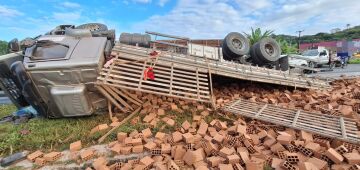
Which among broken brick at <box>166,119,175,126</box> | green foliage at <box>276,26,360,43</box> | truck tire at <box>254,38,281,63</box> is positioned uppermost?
green foliage at <box>276,26,360,43</box>

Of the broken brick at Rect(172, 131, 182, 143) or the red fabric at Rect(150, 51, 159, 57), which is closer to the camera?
the broken brick at Rect(172, 131, 182, 143)

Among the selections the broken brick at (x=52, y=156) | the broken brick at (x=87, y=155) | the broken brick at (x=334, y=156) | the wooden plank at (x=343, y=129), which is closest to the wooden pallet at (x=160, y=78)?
the broken brick at (x=87, y=155)

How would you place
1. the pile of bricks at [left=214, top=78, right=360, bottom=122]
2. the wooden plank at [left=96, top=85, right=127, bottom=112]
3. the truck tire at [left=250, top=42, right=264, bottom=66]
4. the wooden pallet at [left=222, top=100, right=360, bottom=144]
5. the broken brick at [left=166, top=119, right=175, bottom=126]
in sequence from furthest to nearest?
the truck tire at [left=250, top=42, right=264, bottom=66]
the pile of bricks at [left=214, top=78, right=360, bottom=122]
the wooden plank at [left=96, top=85, right=127, bottom=112]
the broken brick at [left=166, top=119, right=175, bottom=126]
the wooden pallet at [left=222, top=100, right=360, bottom=144]

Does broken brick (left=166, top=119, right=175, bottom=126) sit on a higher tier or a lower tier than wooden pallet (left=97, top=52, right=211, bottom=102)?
lower

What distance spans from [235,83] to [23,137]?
5026mm

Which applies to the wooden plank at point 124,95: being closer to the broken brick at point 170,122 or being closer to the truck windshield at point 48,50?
the broken brick at point 170,122

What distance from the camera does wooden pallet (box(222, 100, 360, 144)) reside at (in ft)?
14.3

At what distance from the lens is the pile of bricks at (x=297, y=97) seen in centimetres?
551

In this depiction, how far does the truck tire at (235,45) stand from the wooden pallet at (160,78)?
2.63m

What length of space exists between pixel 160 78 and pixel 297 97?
3.16 metres

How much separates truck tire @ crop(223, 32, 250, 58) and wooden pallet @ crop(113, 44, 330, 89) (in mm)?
1399

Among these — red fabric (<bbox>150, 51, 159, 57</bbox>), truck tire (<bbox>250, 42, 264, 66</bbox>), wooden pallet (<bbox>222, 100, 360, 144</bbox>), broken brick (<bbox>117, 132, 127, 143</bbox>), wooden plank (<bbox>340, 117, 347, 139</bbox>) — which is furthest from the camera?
truck tire (<bbox>250, 42, 264, 66</bbox>)

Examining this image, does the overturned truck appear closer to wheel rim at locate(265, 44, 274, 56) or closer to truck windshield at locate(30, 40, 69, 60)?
truck windshield at locate(30, 40, 69, 60)

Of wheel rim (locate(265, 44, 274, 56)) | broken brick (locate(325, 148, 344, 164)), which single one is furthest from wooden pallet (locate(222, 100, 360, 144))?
wheel rim (locate(265, 44, 274, 56))
